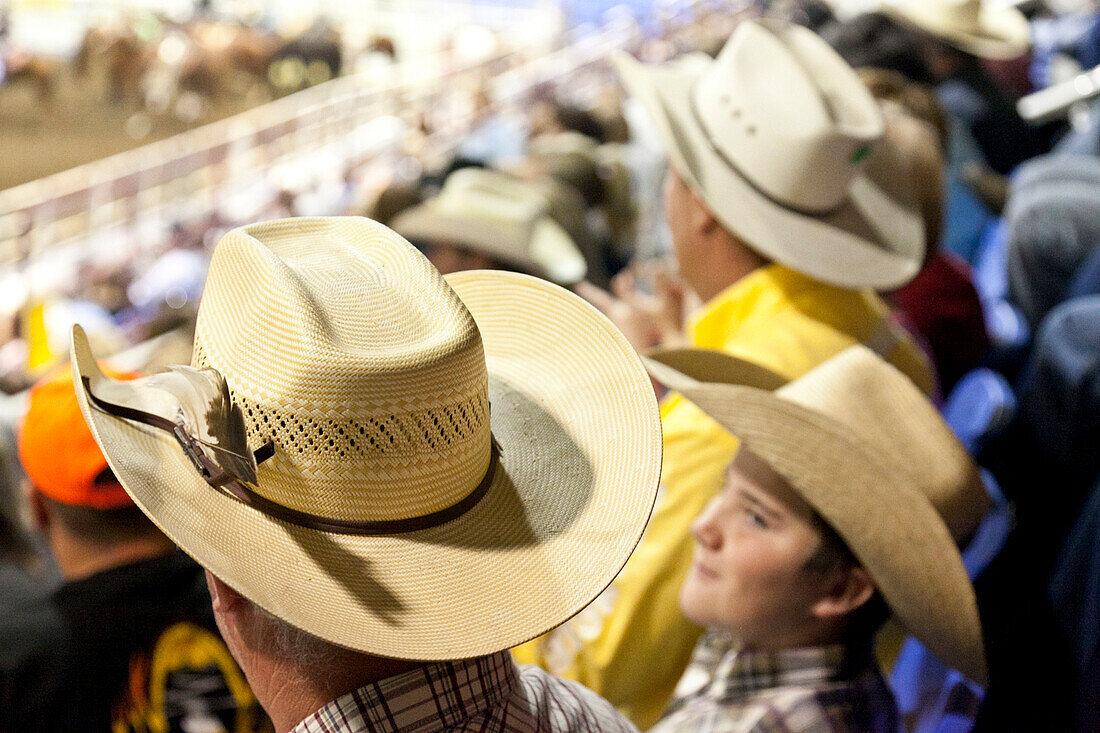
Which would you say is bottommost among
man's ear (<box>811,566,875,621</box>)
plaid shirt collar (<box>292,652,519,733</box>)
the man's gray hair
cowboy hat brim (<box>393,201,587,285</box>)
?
cowboy hat brim (<box>393,201,587,285</box>)

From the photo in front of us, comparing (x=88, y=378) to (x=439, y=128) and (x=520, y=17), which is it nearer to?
(x=439, y=128)

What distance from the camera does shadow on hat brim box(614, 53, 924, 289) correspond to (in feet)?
7.18

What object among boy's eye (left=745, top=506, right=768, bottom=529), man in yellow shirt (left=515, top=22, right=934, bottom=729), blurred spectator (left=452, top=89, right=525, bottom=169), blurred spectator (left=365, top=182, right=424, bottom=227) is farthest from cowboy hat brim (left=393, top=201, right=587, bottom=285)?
boy's eye (left=745, top=506, right=768, bottom=529)

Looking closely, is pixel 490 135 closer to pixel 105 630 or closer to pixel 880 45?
pixel 880 45

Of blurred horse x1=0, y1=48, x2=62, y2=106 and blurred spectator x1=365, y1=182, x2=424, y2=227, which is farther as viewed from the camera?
blurred horse x1=0, y1=48, x2=62, y2=106

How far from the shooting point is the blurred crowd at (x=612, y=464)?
3.07ft

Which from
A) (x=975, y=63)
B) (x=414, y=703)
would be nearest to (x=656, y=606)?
(x=414, y=703)

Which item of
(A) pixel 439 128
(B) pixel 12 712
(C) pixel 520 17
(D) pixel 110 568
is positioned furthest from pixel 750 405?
(C) pixel 520 17

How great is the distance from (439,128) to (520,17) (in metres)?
2.49

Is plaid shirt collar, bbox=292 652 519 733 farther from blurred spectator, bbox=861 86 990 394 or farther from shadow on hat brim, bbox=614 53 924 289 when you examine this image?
blurred spectator, bbox=861 86 990 394

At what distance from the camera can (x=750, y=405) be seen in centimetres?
140

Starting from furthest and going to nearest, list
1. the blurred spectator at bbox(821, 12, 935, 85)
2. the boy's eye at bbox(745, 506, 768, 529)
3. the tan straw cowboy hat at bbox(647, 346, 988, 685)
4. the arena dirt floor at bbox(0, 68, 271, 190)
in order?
1. the arena dirt floor at bbox(0, 68, 271, 190)
2. the blurred spectator at bbox(821, 12, 935, 85)
3. the boy's eye at bbox(745, 506, 768, 529)
4. the tan straw cowboy hat at bbox(647, 346, 988, 685)

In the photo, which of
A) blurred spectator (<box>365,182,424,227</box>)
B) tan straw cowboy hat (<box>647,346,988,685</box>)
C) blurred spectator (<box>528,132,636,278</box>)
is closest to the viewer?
tan straw cowboy hat (<box>647,346,988,685</box>)

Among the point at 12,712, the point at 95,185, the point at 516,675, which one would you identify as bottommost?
the point at 95,185
